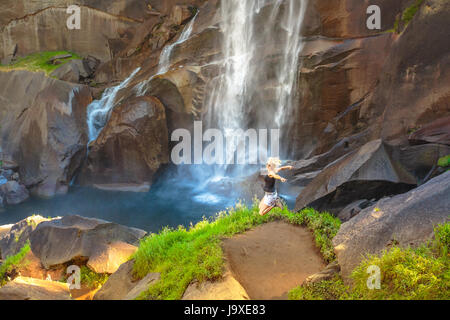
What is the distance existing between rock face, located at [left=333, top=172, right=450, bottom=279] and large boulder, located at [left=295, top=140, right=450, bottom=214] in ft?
8.46

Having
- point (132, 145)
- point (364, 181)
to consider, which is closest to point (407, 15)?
point (364, 181)

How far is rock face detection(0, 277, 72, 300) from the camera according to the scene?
4984mm

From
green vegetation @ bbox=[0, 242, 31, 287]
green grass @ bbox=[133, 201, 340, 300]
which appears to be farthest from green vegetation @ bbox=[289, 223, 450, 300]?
green vegetation @ bbox=[0, 242, 31, 287]

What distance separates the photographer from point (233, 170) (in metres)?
15.9

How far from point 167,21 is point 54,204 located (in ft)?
44.0

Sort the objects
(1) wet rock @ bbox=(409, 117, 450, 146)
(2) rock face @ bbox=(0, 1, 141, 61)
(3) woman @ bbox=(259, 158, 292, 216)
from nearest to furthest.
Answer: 1. (3) woman @ bbox=(259, 158, 292, 216)
2. (1) wet rock @ bbox=(409, 117, 450, 146)
3. (2) rock face @ bbox=(0, 1, 141, 61)

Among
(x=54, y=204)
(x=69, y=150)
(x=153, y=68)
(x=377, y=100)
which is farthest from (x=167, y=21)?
(x=377, y=100)

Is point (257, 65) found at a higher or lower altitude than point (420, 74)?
higher

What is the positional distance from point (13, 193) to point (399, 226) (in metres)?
17.7

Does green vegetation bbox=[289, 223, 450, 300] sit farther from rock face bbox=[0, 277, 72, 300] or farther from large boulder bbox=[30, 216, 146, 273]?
large boulder bbox=[30, 216, 146, 273]

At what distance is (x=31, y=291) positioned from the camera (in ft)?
17.3

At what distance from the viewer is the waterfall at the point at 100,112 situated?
18656 millimetres

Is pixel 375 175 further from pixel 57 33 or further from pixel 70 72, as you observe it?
pixel 57 33

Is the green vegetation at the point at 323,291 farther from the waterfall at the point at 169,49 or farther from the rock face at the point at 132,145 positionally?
the waterfall at the point at 169,49
